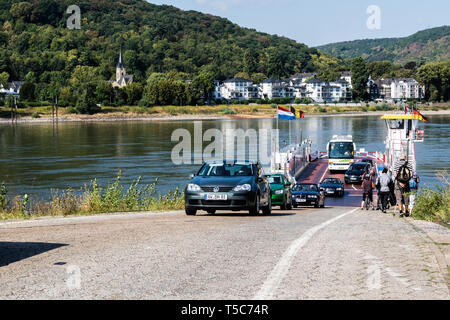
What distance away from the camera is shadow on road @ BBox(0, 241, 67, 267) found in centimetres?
935

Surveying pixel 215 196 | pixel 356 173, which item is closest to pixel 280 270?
pixel 215 196

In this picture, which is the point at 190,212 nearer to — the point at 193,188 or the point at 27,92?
the point at 193,188

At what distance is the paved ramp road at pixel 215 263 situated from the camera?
7.36 meters

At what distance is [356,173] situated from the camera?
50.4m

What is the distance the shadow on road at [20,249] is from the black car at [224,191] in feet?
21.5

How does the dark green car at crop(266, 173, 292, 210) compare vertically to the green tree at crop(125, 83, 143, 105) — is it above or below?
below

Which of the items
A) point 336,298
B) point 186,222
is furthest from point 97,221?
point 336,298

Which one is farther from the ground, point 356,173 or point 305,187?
point 305,187

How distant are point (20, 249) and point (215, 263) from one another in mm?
3427

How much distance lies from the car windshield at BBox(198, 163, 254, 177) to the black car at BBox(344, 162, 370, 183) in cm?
3295

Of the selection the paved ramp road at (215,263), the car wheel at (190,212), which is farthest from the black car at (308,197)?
the paved ramp road at (215,263)

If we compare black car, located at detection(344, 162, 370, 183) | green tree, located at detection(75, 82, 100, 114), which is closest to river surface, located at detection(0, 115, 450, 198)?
black car, located at detection(344, 162, 370, 183)

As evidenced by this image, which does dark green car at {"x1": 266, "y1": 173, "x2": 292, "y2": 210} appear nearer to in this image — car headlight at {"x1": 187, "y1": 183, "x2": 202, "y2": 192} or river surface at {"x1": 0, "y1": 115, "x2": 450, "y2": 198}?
car headlight at {"x1": 187, "y1": 183, "x2": 202, "y2": 192}
